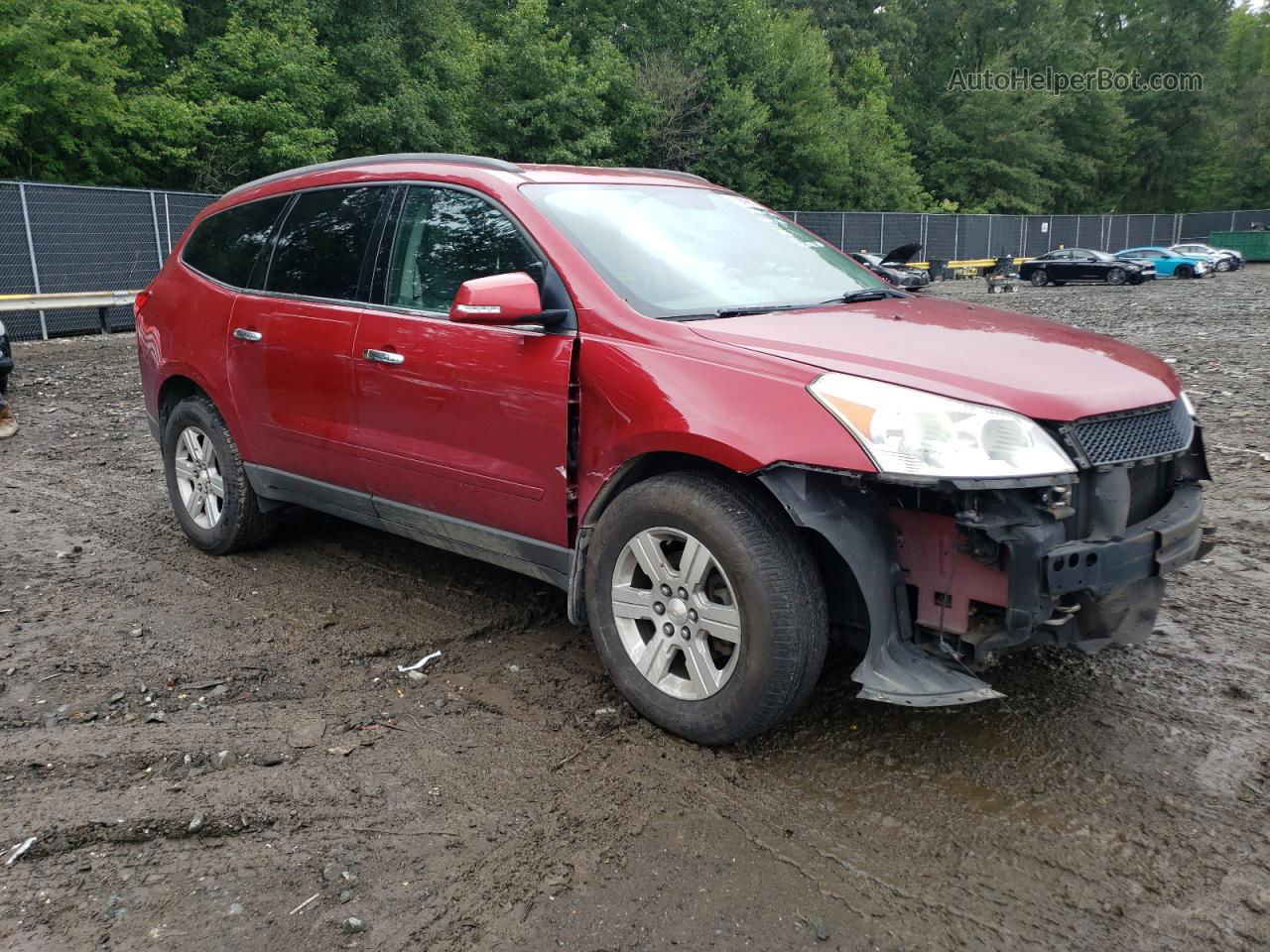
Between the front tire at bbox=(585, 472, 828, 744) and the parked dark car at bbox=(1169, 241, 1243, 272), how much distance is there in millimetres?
39061

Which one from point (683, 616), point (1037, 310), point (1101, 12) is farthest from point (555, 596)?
point (1101, 12)

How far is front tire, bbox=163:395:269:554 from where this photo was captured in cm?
501

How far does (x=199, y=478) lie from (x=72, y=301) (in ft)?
45.0

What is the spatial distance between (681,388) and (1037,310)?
20.5m

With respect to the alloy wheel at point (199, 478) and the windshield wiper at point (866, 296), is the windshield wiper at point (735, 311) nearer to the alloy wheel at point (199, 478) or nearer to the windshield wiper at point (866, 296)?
the windshield wiper at point (866, 296)

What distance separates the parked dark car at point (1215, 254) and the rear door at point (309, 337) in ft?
126

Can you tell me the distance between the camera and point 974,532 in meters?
2.73

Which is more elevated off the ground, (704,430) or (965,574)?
(704,430)

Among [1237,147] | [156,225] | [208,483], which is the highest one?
[1237,147]

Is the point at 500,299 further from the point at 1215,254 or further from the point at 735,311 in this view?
the point at 1215,254

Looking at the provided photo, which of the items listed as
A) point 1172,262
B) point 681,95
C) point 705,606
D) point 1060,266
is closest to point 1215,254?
point 1172,262

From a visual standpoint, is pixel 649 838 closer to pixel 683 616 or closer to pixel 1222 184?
pixel 683 616

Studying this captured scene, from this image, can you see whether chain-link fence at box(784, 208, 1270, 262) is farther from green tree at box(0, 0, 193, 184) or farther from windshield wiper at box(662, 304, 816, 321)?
windshield wiper at box(662, 304, 816, 321)
